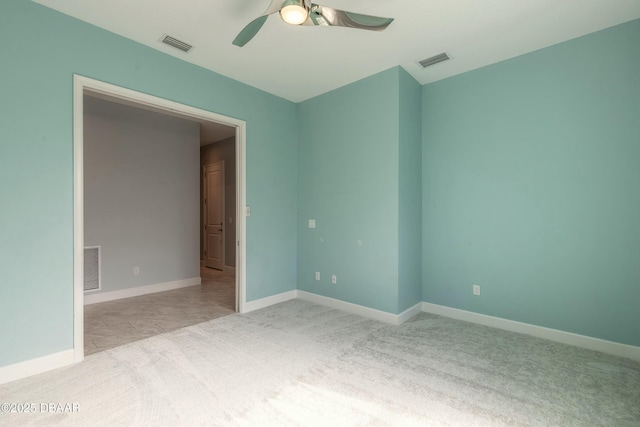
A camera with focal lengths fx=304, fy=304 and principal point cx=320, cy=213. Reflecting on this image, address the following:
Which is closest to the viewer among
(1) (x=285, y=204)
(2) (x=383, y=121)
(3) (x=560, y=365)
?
(3) (x=560, y=365)

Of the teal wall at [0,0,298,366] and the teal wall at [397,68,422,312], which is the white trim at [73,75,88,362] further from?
the teal wall at [397,68,422,312]

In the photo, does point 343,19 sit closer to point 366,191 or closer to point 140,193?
point 366,191

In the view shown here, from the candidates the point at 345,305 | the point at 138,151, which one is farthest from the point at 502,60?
the point at 138,151

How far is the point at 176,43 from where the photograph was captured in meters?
2.91

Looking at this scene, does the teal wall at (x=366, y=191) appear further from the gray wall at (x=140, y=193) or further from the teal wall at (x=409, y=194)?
the gray wall at (x=140, y=193)

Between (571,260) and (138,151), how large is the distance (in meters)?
5.73

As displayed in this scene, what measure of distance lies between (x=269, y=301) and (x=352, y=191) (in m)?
1.84

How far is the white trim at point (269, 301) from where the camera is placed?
12.6ft

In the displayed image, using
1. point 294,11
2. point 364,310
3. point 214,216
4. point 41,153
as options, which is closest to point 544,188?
point 364,310

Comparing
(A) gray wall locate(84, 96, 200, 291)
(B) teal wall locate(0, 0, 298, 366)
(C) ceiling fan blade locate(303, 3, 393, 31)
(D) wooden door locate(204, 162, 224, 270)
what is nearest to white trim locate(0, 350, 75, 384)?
(B) teal wall locate(0, 0, 298, 366)

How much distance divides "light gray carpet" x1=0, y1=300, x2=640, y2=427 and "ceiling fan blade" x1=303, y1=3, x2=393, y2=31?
2518 millimetres

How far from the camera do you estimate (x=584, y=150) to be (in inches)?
111

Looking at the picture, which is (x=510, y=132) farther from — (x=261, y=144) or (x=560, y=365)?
(x=261, y=144)

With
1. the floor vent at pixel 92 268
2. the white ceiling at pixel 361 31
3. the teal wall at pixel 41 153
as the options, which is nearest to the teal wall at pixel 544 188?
the white ceiling at pixel 361 31
